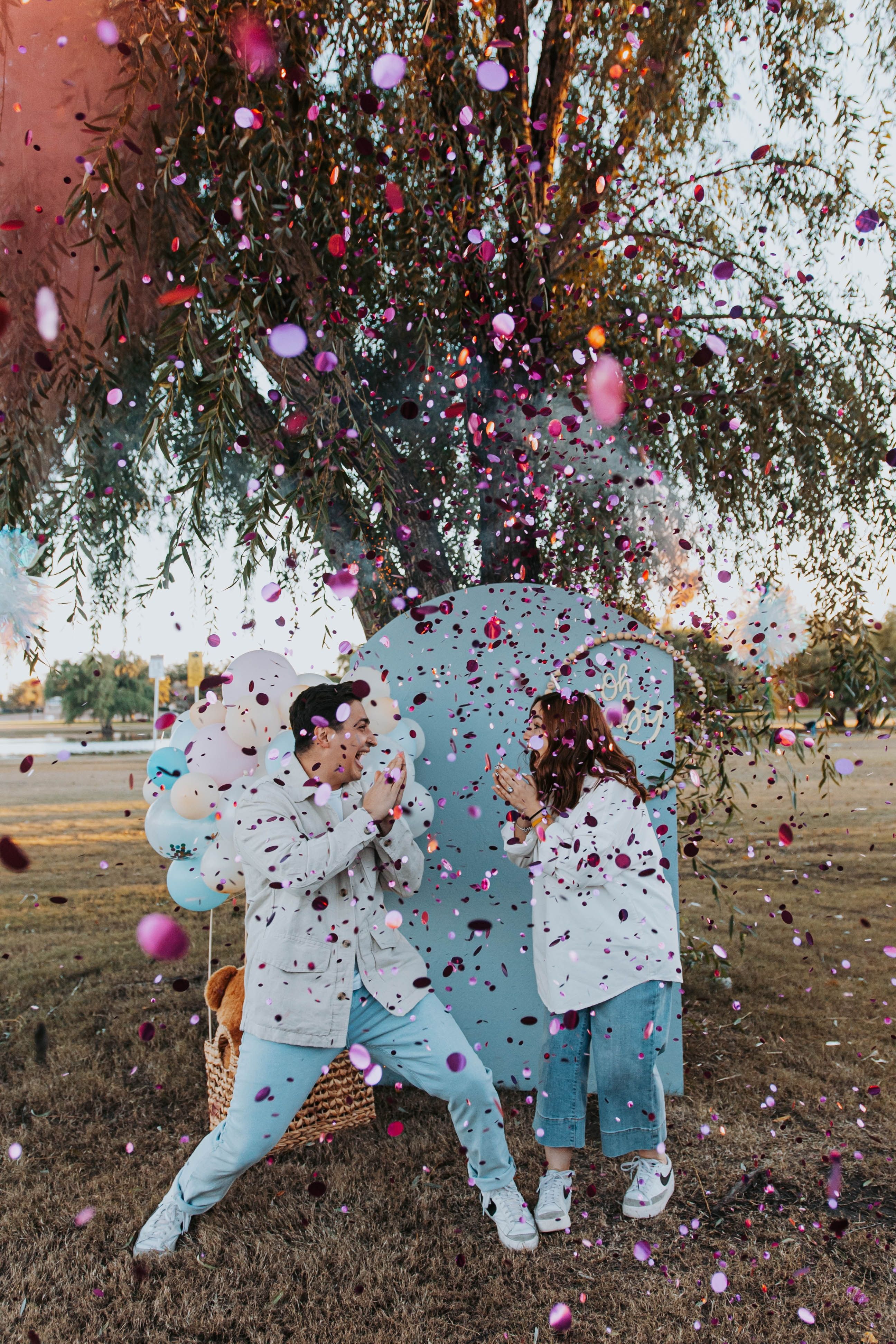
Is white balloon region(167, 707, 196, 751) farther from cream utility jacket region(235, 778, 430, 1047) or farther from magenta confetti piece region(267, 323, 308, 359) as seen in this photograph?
magenta confetti piece region(267, 323, 308, 359)

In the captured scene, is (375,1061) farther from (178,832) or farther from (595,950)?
(178,832)

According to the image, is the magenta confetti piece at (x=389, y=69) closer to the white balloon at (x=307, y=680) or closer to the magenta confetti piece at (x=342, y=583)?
the magenta confetti piece at (x=342, y=583)

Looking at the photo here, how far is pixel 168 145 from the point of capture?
2.55m

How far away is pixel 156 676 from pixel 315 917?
5.60 ft

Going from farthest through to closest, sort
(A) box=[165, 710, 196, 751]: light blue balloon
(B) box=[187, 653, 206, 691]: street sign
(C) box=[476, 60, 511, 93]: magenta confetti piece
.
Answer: (B) box=[187, 653, 206, 691]: street sign, (C) box=[476, 60, 511, 93]: magenta confetti piece, (A) box=[165, 710, 196, 751]: light blue balloon

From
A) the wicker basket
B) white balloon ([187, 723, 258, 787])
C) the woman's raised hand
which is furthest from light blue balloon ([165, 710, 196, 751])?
the woman's raised hand

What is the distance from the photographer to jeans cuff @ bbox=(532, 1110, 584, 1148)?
96.8 inches

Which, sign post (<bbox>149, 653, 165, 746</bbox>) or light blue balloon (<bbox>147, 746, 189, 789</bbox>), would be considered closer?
light blue balloon (<bbox>147, 746, 189, 789</bbox>)

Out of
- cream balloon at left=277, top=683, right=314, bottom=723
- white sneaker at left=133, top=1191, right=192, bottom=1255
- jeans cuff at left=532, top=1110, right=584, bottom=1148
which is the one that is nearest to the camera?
white sneaker at left=133, top=1191, right=192, bottom=1255

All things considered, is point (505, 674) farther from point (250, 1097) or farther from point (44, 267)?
point (44, 267)

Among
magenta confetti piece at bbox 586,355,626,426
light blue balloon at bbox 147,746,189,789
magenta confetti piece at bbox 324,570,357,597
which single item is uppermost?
magenta confetti piece at bbox 586,355,626,426

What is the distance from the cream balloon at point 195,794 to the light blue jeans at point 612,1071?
4.13 feet

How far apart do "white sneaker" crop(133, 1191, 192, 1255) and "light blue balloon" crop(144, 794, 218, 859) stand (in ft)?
3.41

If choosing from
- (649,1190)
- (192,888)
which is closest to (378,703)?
(192,888)
